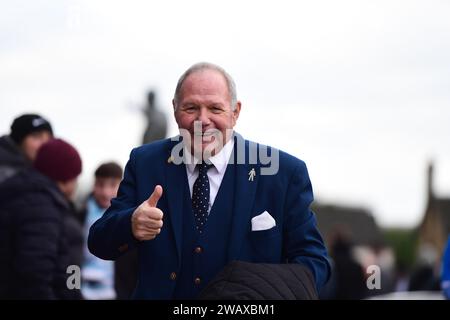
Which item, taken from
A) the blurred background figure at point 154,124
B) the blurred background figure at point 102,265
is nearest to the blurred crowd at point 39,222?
the blurred background figure at point 102,265

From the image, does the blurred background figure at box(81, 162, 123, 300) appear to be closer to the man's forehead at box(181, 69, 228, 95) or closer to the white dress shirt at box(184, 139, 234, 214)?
the white dress shirt at box(184, 139, 234, 214)

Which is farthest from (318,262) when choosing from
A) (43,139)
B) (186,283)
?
(43,139)

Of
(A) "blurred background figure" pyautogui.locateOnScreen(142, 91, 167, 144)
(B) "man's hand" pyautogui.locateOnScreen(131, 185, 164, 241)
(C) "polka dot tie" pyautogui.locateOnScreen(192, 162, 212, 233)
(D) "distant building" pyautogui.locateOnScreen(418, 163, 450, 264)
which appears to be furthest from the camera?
(D) "distant building" pyautogui.locateOnScreen(418, 163, 450, 264)

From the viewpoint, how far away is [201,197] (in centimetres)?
450

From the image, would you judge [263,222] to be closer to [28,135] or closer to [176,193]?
[176,193]

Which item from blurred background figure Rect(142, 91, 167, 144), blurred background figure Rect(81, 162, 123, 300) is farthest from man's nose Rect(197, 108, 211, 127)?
blurred background figure Rect(142, 91, 167, 144)

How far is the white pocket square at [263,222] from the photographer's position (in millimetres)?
4375

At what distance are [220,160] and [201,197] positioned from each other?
0.16 metres

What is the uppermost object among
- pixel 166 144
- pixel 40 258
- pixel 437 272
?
pixel 166 144

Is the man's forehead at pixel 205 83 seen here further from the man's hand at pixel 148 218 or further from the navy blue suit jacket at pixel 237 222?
the man's hand at pixel 148 218

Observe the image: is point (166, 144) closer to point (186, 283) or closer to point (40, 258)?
point (186, 283)

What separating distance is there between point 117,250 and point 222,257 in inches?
15.7

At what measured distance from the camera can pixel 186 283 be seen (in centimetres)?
445

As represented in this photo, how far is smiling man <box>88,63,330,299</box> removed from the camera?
4.37 meters
